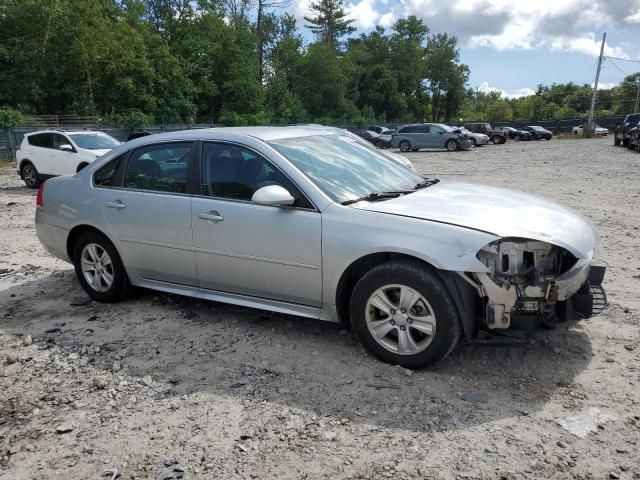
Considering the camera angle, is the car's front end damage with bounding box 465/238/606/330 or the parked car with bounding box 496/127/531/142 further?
the parked car with bounding box 496/127/531/142

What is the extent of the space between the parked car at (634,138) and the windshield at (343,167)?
2653cm

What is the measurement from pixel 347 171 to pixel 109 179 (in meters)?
2.26

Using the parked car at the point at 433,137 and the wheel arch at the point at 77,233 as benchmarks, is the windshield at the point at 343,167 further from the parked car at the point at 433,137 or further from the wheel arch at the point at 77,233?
the parked car at the point at 433,137

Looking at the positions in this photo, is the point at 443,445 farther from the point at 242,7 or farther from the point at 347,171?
the point at 242,7

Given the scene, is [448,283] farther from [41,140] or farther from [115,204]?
[41,140]

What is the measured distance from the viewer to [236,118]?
44125mm

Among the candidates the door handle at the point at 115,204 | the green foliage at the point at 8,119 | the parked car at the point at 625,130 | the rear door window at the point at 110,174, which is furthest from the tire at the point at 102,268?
the parked car at the point at 625,130

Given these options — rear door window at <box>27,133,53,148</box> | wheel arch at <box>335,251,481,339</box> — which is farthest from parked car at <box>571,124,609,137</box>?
wheel arch at <box>335,251,481,339</box>

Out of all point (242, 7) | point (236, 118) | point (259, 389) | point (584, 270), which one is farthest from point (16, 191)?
point (242, 7)

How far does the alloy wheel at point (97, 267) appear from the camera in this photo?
506 cm

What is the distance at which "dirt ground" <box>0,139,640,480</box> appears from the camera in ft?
9.10

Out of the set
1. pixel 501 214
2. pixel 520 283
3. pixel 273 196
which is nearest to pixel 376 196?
pixel 273 196

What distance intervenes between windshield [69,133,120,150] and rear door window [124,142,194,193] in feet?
34.5

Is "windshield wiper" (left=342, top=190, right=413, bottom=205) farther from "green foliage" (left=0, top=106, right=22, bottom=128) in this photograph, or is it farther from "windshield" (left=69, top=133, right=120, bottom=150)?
"green foliage" (left=0, top=106, right=22, bottom=128)
